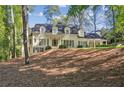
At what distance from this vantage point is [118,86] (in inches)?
296

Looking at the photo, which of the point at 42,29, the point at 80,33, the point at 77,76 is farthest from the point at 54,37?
the point at 77,76

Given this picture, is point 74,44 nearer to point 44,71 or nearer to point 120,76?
point 44,71

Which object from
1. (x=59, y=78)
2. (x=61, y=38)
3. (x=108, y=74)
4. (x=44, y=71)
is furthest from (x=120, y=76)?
(x=61, y=38)

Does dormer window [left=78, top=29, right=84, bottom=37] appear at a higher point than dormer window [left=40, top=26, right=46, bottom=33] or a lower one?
lower

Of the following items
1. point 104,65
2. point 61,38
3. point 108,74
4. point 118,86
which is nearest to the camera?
point 118,86

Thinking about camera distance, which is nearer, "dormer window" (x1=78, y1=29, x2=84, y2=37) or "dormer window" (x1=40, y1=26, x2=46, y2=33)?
"dormer window" (x1=40, y1=26, x2=46, y2=33)

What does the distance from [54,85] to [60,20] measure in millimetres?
26946

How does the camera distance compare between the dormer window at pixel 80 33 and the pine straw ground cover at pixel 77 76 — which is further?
the dormer window at pixel 80 33

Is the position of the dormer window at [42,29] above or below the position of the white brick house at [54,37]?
above

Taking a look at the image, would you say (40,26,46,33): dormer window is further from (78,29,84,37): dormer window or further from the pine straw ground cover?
the pine straw ground cover

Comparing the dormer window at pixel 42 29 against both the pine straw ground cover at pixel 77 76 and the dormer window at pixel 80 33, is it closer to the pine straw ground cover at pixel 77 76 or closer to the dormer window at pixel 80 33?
the dormer window at pixel 80 33

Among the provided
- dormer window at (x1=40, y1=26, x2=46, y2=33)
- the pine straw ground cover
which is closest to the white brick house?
dormer window at (x1=40, y1=26, x2=46, y2=33)

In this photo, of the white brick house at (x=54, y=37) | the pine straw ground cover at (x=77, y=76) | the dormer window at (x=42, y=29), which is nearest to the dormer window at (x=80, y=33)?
the white brick house at (x=54, y=37)

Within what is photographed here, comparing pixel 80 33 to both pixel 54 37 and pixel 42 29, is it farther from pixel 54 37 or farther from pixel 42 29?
pixel 42 29
